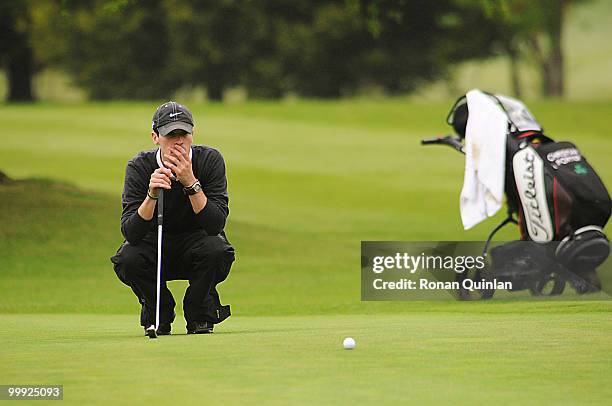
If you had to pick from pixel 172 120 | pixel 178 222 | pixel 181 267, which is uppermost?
pixel 172 120

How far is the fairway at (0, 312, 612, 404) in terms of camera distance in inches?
201

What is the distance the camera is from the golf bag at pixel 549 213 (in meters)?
10.6

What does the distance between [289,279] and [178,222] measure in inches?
300

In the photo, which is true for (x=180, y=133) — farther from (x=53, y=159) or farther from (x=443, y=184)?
(x=53, y=159)

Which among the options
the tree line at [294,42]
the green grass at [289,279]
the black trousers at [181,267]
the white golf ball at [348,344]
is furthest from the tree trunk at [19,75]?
the white golf ball at [348,344]

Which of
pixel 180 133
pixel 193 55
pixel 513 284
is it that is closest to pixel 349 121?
pixel 513 284

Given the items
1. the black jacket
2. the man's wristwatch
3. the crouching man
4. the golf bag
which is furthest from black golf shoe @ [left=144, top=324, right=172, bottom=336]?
the golf bag

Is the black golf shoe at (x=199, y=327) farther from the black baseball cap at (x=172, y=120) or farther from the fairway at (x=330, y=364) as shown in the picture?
the black baseball cap at (x=172, y=120)

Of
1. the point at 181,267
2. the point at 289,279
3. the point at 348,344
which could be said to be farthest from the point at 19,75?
the point at 348,344

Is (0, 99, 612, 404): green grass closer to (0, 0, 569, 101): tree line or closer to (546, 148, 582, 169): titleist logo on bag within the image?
(546, 148, 582, 169): titleist logo on bag

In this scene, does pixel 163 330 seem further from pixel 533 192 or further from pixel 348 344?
pixel 533 192

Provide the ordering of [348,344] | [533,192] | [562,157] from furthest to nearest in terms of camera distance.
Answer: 1. [533,192]
2. [562,157]
3. [348,344]

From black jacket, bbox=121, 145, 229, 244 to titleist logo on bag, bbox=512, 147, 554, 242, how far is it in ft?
15.6

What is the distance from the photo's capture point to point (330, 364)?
5898mm
